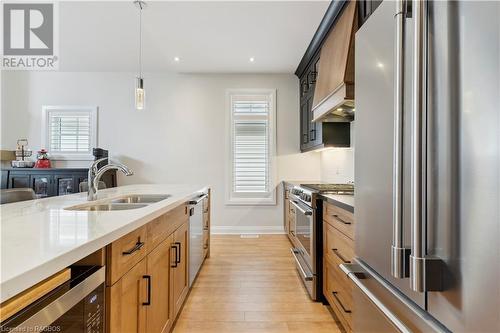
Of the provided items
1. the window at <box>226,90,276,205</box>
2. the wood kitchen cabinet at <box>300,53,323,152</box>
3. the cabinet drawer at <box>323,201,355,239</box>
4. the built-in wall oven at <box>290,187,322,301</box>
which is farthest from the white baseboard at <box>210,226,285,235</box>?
the cabinet drawer at <box>323,201,355,239</box>

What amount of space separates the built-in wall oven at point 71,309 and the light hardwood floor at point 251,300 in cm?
125

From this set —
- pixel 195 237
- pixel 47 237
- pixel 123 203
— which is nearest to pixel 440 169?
pixel 47 237

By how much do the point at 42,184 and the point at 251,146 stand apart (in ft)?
11.3

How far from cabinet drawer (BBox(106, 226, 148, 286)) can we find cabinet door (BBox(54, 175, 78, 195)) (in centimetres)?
375

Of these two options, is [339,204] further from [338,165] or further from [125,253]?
[338,165]

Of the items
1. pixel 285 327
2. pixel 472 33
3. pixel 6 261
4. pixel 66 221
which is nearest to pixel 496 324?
pixel 472 33

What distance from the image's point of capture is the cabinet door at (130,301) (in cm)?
100

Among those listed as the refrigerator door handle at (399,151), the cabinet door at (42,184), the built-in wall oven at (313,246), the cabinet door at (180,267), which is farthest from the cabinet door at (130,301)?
the cabinet door at (42,184)

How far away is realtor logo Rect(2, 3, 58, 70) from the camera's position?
3035 millimetres

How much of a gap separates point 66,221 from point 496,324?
1391mm

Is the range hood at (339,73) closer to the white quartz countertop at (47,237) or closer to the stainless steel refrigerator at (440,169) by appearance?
the stainless steel refrigerator at (440,169)

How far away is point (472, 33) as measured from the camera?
0.58 metres

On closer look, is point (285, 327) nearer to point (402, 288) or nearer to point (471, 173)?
point (402, 288)

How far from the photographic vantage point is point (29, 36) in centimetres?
349
